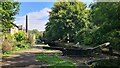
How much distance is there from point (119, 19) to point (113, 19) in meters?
0.20

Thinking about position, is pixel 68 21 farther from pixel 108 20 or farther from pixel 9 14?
pixel 108 20

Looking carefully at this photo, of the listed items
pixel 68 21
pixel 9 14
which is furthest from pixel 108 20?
pixel 68 21

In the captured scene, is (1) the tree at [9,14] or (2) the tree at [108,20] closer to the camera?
(2) the tree at [108,20]

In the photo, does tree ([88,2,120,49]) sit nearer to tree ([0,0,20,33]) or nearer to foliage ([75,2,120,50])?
foliage ([75,2,120,50])

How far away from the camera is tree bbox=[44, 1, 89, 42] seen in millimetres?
26859

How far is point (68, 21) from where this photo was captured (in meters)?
27.7

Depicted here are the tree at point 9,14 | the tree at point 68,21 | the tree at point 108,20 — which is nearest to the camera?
the tree at point 108,20

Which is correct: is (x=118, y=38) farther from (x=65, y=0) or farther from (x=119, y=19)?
(x=65, y=0)

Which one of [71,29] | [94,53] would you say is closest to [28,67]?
[94,53]

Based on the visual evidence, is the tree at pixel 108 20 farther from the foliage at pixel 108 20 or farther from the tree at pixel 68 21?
the tree at pixel 68 21

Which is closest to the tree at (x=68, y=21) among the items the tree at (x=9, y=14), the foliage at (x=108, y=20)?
the tree at (x=9, y=14)

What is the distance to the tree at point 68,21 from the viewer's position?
26859 millimetres

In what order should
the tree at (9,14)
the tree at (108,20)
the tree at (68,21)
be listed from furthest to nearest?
the tree at (68,21) < the tree at (9,14) < the tree at (108,20)

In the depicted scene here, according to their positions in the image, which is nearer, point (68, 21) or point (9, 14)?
point (9, 14)
